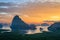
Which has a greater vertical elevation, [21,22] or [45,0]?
[45,0]

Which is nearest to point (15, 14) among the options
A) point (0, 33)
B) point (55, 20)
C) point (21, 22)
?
point (21, 22)

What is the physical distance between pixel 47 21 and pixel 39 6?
366mm

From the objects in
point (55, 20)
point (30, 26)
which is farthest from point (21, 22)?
point (55, 20)

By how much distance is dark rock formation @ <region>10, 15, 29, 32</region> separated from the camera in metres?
3.93

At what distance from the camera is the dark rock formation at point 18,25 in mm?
3932

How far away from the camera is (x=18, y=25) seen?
13.1ft

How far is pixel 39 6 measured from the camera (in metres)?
4.01

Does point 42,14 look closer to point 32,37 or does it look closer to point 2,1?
point 32,37

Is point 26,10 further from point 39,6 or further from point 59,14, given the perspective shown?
point 59,14

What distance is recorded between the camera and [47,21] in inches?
158

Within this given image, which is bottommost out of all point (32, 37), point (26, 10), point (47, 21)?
point (32, 37)

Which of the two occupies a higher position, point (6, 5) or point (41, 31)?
point (6, 5)

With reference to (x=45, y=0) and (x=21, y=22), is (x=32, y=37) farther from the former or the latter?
(x=45, y=0)

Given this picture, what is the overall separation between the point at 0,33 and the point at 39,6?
101 cm
